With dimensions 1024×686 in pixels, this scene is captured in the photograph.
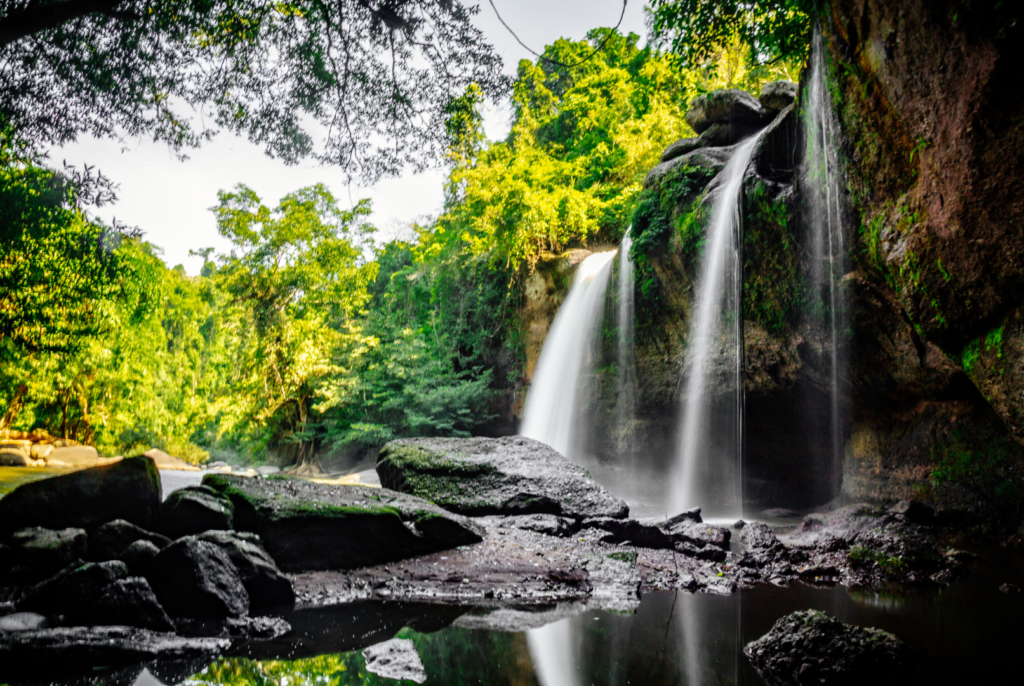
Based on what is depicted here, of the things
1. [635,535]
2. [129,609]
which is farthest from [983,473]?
[129,609]

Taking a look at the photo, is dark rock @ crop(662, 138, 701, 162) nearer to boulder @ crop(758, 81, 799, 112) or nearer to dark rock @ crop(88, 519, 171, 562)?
boulder @ crop(758, 81, 799, 112)

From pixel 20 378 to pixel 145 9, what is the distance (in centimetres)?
1026

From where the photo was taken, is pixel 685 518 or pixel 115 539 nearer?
pixel 115 539

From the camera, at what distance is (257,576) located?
394 cm

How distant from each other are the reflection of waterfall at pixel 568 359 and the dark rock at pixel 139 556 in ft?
32.8

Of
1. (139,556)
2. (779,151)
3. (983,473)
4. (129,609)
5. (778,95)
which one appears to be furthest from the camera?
(778,95)

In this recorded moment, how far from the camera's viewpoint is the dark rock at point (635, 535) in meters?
5.96

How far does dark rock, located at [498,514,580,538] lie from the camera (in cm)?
608

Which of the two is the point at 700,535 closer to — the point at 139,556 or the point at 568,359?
the point at 139,556

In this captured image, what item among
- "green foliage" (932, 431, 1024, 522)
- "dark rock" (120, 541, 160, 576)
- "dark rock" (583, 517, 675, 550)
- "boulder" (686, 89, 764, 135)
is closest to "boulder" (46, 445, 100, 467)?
"dark rock" (120, 541, 160, 576)

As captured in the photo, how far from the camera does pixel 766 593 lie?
4.43m

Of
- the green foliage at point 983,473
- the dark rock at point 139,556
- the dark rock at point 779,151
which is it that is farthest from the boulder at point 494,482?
the dark rock at point 779,151

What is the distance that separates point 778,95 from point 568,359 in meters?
7.31

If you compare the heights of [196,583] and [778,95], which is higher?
[778,95]
